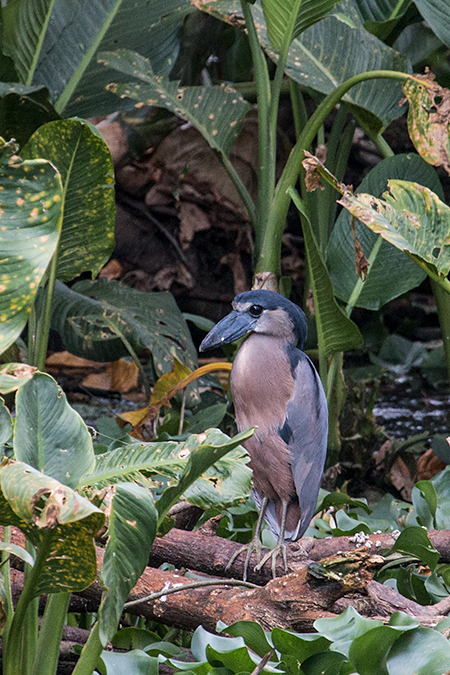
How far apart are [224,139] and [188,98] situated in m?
0.20

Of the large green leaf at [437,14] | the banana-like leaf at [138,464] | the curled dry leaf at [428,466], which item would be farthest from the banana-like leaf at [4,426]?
the curled dry leaf at [428,466]

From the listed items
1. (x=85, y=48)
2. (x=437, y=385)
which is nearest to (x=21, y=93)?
(x=85, y=48)

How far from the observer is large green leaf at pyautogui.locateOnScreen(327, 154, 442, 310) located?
2.28 m

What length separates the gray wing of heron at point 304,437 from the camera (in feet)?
5.33

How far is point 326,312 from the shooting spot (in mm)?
2004

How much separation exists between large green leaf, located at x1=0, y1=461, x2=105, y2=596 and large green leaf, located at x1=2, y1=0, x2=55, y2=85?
1930 mm

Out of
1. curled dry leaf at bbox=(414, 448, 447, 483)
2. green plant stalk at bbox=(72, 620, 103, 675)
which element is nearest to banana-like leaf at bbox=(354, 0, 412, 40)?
curled dry leaf at bbox=(414, 448, 447, 483)

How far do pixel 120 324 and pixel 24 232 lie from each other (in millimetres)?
1398

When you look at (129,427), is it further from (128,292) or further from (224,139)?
(224,139)

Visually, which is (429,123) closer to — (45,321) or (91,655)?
(45,321)

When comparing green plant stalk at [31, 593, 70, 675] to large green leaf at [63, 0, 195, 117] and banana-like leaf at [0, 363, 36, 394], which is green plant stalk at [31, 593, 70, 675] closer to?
banana-like leaf at [0, 363, 36, 394]

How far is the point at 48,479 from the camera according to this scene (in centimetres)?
83

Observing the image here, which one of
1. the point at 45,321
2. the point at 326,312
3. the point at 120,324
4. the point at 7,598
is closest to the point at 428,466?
the point at 326,312

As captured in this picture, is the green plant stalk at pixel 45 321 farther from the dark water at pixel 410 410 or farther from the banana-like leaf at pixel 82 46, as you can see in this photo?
the dark water at pixel 410 410
